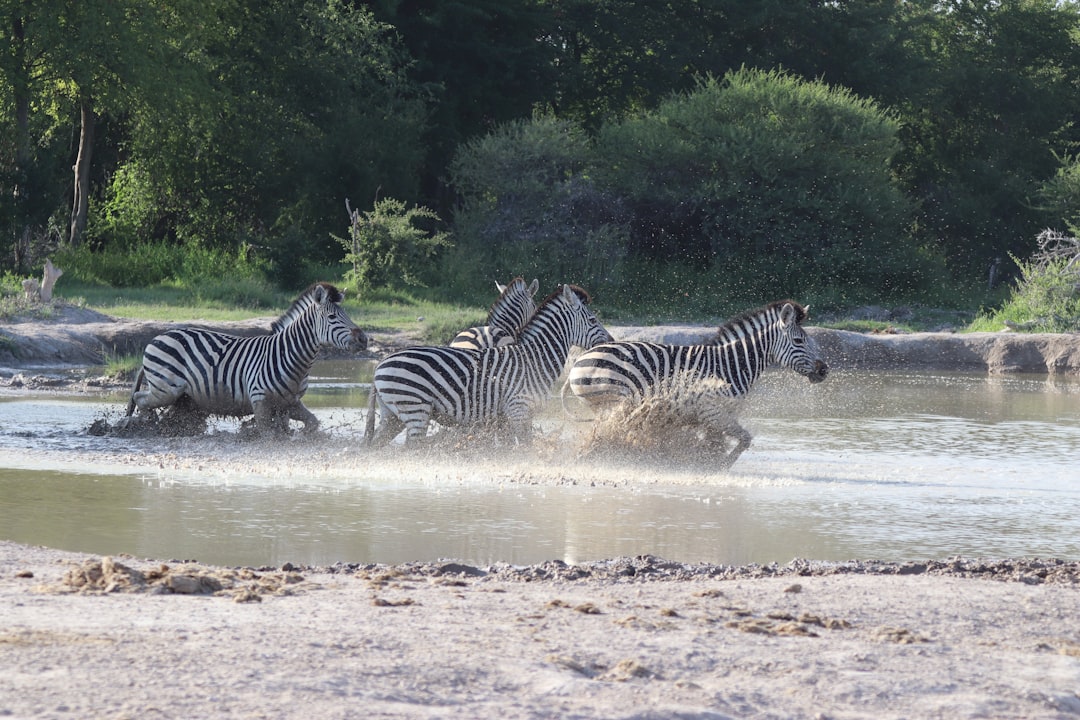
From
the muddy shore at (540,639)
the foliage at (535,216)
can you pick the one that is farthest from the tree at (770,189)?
the muddy shore at (540,639)

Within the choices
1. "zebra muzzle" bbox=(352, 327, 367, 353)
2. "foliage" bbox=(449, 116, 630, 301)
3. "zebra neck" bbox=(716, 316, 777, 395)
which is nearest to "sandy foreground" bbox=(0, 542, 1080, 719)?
"zebra neck" bbox=(716, 316, 777, 395)

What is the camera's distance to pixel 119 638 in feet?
16.6

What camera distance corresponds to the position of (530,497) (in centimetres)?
951

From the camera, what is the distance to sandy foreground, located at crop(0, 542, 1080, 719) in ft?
15.0

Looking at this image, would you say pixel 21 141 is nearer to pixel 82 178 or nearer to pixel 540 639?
pixel 82 178

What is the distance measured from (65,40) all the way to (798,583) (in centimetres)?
2390

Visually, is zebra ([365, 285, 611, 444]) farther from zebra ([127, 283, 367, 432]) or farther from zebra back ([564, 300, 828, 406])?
zebra ([127, 283, 367, 432])

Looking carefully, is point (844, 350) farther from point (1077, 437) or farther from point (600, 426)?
point (600, 426)

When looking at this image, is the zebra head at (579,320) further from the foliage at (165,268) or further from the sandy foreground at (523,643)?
the foliage at (165,268)

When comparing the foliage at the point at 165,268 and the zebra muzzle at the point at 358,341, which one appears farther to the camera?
the foliage at the point at 165,268

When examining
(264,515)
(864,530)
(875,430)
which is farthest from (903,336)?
(264,515)

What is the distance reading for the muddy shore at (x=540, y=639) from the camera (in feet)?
15.0

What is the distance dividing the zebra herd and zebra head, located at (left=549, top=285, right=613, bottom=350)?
0.01 m

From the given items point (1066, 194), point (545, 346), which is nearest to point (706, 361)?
point (545, 346)
